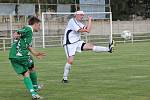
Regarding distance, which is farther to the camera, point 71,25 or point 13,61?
point 71,25

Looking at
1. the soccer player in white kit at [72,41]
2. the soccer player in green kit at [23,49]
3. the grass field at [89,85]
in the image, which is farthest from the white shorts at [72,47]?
the soccer player in green kit at [23,49]

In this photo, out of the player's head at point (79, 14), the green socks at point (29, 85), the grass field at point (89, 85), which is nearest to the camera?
the green socks at point (29, 85)

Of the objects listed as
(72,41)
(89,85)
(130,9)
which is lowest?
(89,85)

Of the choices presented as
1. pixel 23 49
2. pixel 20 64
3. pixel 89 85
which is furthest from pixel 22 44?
pixel 89 85

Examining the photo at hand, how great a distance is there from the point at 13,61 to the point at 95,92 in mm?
2268

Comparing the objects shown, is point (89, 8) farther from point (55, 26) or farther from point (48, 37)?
point (48, 37)

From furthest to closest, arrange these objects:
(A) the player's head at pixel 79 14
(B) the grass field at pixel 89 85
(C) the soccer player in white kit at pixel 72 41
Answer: (C) the soccer player in white kit at pixel 72 41 < (A) the player's head at pixel 79 14 < (B) the grass field at pixel 89 85

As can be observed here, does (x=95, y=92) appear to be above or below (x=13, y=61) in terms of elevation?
below

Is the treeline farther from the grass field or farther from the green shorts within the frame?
the green shorts

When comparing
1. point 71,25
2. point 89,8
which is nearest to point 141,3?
point 89,8

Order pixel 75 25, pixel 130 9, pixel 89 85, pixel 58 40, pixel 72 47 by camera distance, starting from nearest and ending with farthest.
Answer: pixel 89 85
pixel 75 25
pixel 72 47
pixel 58 40
pixel 130 9

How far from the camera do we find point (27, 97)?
12102 mm

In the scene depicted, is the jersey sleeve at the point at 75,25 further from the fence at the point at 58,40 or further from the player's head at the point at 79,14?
the fence at the point at 58,40

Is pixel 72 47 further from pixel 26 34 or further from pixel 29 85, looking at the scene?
pixel 29 85
